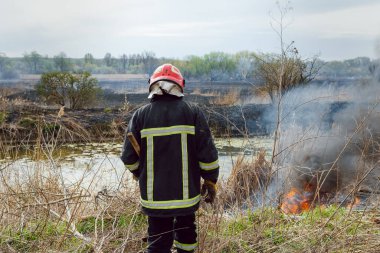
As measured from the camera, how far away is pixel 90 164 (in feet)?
20.6

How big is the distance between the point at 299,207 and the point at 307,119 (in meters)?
8.63

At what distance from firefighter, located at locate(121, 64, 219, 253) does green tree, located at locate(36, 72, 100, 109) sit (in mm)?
15526

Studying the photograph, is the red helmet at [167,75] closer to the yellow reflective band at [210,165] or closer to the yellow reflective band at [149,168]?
the yellow reflective band at [149,168]

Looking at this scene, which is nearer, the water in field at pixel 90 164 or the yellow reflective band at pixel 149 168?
the yellow reflective band at pixel 149 168

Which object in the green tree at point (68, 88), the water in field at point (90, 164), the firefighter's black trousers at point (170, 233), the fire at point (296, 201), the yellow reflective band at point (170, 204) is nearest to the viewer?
the yellow reflective band at point (170, 204)

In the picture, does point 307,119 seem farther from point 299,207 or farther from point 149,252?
point 149,252

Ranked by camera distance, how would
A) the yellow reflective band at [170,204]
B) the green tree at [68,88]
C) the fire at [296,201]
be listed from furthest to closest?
the green tree at [68,88] → the fire at [296,201] → the yellow reflective band at [170,204]

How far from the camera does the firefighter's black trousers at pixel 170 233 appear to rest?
2.74 meters

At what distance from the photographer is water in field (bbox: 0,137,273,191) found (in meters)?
4.71

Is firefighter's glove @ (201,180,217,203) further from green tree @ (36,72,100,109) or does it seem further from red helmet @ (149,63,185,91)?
green tree @ (36,72,100,109)

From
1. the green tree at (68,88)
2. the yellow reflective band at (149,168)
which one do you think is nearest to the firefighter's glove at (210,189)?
the yellow reflective band at (149,168)

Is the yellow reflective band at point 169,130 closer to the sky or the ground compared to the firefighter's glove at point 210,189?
closer to the sky

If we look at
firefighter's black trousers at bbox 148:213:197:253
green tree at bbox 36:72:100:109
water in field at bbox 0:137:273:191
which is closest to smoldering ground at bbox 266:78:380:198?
water in field at bbox 0:137:273:191

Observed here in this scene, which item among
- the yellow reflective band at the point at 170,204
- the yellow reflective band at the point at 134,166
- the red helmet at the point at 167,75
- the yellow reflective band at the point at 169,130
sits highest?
the red helmet at the point at 167,75
